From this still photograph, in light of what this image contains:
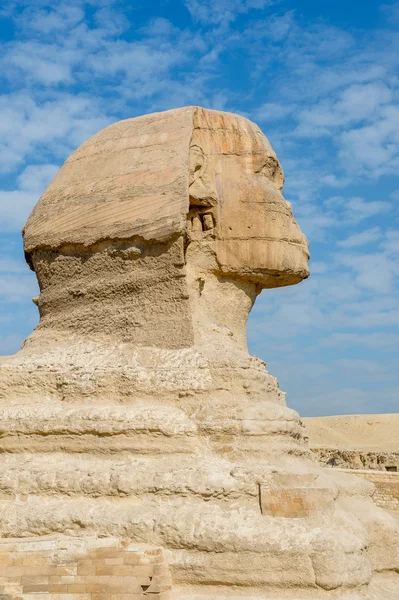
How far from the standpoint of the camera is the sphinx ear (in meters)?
7.85

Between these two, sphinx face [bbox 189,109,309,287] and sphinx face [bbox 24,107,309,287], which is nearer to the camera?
sphinx face [bbox 24,107,309,287]

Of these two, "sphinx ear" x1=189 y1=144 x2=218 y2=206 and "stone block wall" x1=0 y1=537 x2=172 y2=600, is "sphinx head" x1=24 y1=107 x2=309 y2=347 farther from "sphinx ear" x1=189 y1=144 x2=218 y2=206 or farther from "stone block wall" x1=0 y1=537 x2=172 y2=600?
"stone block wall" x1=0 y1=537 x2=172 y2=600

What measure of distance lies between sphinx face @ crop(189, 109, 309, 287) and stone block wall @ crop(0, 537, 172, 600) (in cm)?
319

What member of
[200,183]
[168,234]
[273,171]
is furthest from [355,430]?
[168,234]

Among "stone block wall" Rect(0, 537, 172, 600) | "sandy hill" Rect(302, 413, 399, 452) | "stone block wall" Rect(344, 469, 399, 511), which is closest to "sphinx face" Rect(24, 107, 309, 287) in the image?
"stone block wall" Rect(0, 537, 172, 600)

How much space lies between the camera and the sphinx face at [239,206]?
7949 millimetres

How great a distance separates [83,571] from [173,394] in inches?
68.3

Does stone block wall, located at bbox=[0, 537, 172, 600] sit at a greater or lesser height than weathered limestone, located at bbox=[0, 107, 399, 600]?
lesser

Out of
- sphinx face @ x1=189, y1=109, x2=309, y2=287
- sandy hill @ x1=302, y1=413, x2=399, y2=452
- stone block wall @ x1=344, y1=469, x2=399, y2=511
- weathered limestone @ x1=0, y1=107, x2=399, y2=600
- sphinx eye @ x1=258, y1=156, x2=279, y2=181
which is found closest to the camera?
weathered limestone @ x1=0, y1=107, x2=399, y2=600

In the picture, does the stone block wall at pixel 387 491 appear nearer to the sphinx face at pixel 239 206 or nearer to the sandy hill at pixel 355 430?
the sphinx face at pixel 239 206

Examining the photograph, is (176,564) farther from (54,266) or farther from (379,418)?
(379,418)

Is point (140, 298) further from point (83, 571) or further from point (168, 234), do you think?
point (83, 571)

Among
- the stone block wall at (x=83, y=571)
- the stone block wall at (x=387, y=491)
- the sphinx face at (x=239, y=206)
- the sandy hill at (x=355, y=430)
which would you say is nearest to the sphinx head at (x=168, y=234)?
the sphinx face at (x=239, y=206)

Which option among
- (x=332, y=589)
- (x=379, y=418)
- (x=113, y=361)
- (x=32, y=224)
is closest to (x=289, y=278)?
(x=113, y=361)
